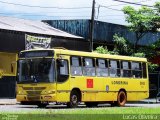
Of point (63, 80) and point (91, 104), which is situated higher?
point (63, 80)

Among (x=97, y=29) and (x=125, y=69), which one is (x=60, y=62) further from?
(x=97, y=29)

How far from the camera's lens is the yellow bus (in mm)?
25484

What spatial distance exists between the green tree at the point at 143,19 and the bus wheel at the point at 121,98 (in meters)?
11.8

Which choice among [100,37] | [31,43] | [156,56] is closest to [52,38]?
[31,43]

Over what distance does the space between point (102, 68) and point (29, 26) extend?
47.7ft

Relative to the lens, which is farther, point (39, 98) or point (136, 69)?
point (136, 69)

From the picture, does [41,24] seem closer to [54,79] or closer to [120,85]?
[120,85]

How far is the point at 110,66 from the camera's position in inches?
1162

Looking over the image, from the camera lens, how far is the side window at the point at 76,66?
26516 millimetres

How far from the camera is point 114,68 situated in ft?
98.0

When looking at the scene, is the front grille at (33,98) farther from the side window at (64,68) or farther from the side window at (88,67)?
the side window at (88,67)

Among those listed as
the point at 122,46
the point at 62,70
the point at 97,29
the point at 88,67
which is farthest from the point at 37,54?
the point at 97,29

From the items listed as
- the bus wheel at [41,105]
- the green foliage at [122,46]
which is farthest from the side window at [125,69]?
the green foliage at [122,46]

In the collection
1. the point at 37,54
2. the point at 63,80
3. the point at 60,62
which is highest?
the point at 37,54
